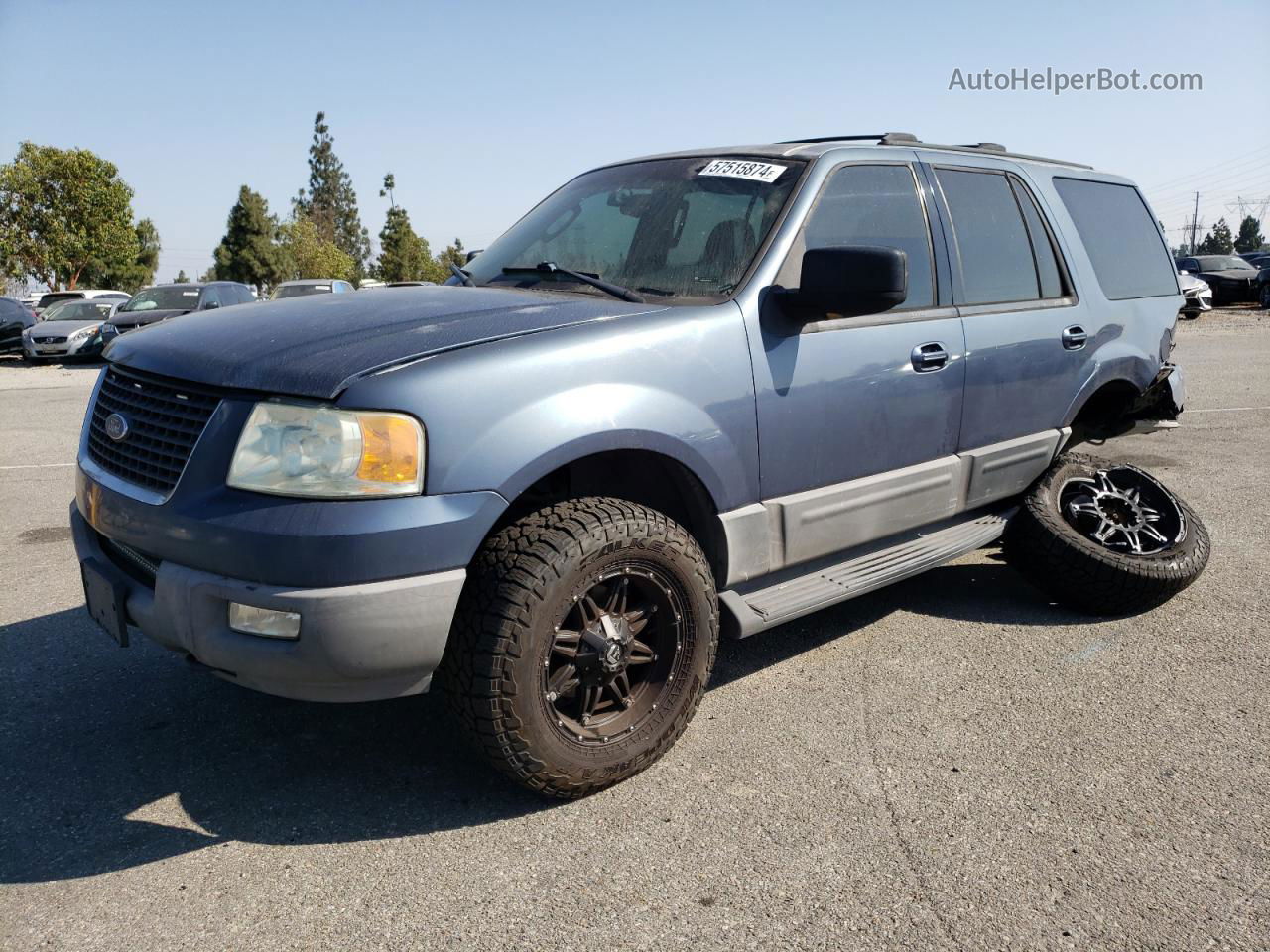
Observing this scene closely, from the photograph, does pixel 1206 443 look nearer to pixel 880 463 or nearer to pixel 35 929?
pixel 880 463

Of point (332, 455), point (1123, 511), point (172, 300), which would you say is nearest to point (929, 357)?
point (1123, 511)

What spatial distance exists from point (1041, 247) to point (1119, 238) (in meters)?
0.78

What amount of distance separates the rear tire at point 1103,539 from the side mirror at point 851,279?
5.56ft

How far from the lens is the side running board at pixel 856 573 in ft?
10.8

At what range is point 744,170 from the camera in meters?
3.69

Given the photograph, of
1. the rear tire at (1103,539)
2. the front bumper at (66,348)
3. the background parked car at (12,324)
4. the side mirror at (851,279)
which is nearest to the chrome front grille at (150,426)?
the side mirror at (851,279)

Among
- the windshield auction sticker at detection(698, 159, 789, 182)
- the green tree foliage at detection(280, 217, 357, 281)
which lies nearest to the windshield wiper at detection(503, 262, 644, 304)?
the windshield auction sticker at detection(698, 159, 789, 182)

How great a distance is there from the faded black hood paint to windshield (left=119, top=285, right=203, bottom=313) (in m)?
17.2

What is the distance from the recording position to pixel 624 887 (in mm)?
2484

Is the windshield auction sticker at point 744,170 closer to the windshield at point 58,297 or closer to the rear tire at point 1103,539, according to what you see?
the rear tire at point 1103,539

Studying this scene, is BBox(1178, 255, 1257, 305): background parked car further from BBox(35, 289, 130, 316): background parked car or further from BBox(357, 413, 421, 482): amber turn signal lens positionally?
BBox(357, 413, 421, 482): amber turn signal lens

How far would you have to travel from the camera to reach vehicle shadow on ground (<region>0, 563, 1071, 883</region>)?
273cm

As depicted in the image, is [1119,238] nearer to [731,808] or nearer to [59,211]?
[731,808]

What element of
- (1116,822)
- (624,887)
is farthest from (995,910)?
(624,887)
